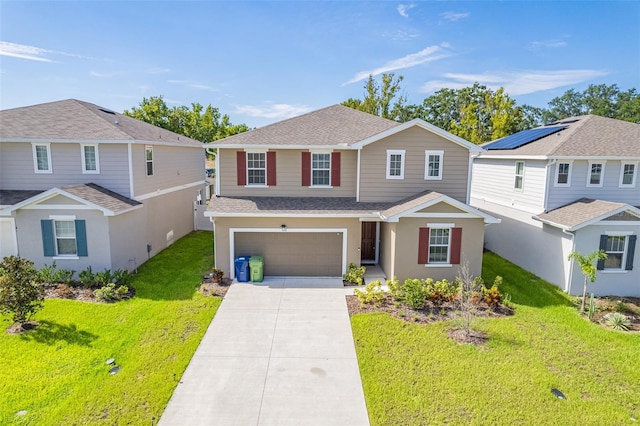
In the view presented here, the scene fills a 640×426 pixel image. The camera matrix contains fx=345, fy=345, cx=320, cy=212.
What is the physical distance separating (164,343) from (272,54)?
53.7 ft

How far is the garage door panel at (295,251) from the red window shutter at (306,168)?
2.31 m

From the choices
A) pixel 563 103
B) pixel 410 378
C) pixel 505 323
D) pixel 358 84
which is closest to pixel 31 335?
pixel 410 378

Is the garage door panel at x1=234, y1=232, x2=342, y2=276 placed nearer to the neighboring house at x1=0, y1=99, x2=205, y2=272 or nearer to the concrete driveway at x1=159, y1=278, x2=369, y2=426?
the concrete driveway at x1=159, y1=278, x2=369, y2=426

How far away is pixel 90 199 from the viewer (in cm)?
1231

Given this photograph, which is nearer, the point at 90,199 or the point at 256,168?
the point at 90,199

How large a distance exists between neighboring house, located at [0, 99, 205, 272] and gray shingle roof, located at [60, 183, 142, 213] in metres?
0.04

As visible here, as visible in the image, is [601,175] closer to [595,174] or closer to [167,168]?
[595,174]

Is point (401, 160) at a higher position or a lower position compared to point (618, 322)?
higher

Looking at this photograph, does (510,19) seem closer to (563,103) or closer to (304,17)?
(304,17)

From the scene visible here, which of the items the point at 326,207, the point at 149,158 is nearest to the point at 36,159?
the point at 149,158

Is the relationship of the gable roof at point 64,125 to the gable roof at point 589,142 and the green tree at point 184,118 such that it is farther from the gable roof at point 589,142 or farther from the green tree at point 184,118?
the green tree at point 184,118

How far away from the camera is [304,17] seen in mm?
16688

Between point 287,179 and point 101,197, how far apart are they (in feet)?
23.1

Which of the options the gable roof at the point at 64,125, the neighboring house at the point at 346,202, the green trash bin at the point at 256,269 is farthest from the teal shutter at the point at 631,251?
the gable roof at the point at 64,125
